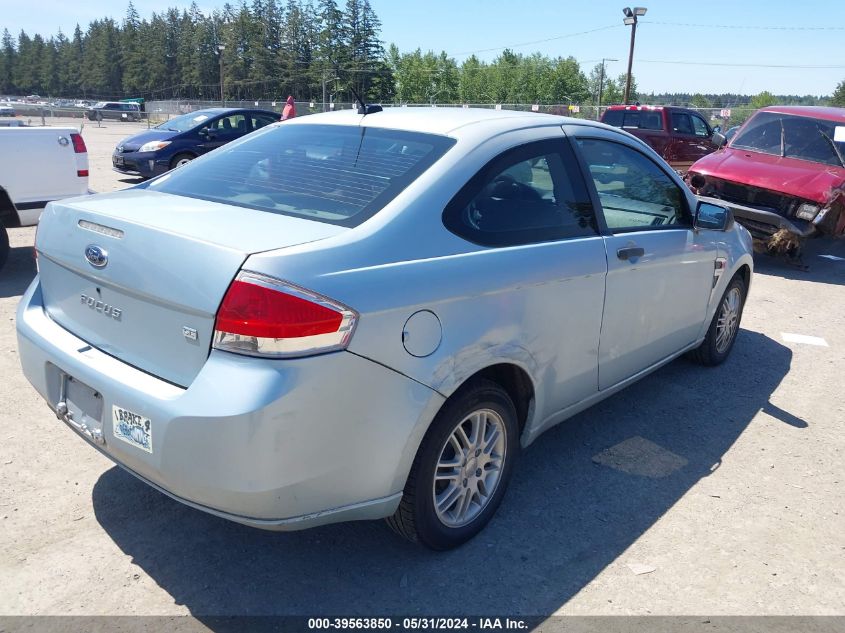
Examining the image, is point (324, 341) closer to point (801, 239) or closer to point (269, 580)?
point (269, 580)

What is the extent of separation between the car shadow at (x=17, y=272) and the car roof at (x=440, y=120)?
423cm

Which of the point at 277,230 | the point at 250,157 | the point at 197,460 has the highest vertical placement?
the point at 250,157

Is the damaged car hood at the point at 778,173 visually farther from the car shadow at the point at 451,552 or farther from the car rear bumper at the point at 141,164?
the car rear bumper at the point at 141,164

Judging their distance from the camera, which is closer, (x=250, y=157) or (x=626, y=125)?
(x=250, y=157)

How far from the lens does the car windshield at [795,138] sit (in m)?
9.30

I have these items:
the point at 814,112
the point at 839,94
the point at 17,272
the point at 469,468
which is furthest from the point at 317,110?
the point at 839,94

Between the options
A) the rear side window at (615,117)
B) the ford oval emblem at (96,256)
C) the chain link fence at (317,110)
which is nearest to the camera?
the ford oval emblem at (96,256)

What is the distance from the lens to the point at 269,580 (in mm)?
2740

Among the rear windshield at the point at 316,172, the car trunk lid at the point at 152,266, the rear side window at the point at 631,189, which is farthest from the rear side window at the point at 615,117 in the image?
the car trunk lid at the point at 152,266

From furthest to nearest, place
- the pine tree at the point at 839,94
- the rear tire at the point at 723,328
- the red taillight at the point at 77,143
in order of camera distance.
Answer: the pine tree at the point at 839,94 → the red taillight at the point at 77,143 → the rear tire at the point at 723,328

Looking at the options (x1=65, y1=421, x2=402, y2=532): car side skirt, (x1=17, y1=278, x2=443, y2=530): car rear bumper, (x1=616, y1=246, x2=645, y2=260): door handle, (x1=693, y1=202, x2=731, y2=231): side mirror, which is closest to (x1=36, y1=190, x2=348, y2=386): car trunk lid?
(x1=17, y1=278, x2=443, y2=530): car rear bumper

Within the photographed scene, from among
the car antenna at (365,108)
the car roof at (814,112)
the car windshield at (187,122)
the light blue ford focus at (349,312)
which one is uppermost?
the car roof at (814,112)

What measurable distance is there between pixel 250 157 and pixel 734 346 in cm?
440

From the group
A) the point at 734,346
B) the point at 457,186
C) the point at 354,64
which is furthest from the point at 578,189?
the point at 354,64
